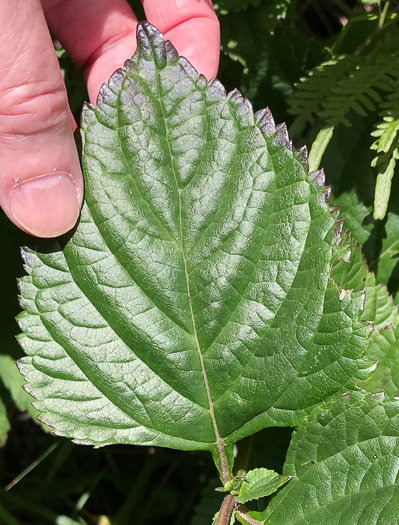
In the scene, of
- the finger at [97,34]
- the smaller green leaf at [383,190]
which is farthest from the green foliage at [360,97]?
the finger at [97,34]

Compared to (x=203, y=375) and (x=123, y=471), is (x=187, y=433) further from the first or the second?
(x=123, y=471)

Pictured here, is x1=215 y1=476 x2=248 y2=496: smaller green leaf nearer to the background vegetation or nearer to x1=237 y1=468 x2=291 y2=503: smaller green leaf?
x1=237 y1=468 x2=291 y2=503: smaller green leaf

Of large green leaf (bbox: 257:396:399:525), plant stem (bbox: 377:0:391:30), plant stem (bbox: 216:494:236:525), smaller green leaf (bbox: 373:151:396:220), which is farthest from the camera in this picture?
plant stem (bbox: 377:0:391:30)

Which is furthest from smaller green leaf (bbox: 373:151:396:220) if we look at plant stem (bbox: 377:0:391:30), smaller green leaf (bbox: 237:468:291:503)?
smaller green leaf (bbox: 237:468:291:503)

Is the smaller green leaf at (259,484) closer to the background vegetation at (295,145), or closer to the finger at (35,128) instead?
the background vegetation at (295,145)

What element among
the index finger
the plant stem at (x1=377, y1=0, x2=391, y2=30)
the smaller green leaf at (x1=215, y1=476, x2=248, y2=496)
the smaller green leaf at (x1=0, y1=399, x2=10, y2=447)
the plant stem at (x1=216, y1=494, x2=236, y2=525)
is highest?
the index finger

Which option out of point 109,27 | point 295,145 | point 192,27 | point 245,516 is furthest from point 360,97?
point 245,516
